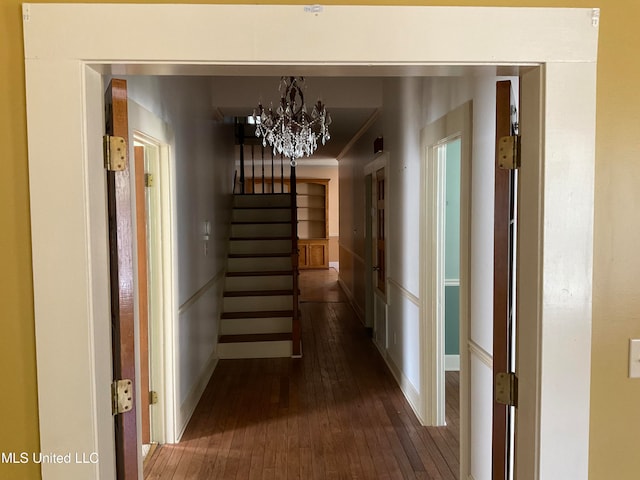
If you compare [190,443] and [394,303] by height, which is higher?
[394,303]

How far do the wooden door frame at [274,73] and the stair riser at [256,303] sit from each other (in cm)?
447

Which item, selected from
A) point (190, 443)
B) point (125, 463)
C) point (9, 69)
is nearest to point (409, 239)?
point (190, 443)

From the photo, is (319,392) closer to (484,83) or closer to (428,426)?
(428,426)

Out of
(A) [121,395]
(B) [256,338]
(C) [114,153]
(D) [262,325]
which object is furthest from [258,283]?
(C) [114,153]

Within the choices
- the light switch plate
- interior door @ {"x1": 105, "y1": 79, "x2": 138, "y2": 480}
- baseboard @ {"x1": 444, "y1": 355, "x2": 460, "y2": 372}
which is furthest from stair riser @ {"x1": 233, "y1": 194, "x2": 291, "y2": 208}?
the light switch plate

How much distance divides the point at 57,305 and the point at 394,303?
3659mm

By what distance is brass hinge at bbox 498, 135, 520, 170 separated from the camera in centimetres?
136

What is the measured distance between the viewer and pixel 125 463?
4.68 feet

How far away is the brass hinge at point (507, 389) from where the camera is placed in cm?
141

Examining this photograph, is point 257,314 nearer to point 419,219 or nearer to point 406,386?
point 406,386

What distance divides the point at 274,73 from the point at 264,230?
227 inches

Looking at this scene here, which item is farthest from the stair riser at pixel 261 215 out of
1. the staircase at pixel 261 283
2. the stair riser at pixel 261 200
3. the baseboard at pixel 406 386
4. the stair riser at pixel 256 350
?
the baseboard at pixel 406 386

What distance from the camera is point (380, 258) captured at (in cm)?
534

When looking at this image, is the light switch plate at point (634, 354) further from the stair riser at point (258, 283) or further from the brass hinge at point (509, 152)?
the stair riser at point (258, 283)
